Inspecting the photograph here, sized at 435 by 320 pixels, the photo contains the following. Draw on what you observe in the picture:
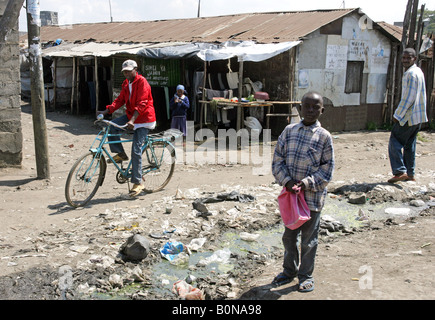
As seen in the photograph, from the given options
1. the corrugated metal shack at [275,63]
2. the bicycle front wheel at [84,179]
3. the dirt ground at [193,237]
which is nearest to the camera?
the dirt ground at [193,237]

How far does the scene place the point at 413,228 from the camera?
16.9 feet

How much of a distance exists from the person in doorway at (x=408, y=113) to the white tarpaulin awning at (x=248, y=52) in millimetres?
5035

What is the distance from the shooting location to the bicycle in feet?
18.1

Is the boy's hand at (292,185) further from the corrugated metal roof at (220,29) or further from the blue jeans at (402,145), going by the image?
the corrugated metal roof at (220,29)

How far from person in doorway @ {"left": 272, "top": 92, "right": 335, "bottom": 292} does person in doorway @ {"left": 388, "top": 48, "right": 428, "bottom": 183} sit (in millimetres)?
3647

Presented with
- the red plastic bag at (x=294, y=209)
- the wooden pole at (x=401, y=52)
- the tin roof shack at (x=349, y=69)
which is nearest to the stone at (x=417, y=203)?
the red plastic bag at (x=294, y=209)

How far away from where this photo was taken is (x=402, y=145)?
6668 mm

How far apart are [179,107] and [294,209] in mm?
8140

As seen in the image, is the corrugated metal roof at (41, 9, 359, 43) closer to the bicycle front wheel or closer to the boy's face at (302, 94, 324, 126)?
the bicycle front wheel

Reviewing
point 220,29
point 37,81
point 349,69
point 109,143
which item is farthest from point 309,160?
point 220,29

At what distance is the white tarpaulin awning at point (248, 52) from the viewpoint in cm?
1103

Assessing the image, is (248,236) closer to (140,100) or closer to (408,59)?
(140,100)
